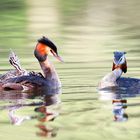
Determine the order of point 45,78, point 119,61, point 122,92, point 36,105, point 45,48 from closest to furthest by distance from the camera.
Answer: point 36,105, point 122,92, point 119,61, point 45,78, point 45,48

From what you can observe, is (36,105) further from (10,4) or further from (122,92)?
(10,4)

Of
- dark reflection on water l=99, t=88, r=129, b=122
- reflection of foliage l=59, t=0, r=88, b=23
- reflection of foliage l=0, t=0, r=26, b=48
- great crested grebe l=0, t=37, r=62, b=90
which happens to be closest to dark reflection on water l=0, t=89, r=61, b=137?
great crested grebe l=0, t=37, r=62, b=90

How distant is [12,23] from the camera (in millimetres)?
29922

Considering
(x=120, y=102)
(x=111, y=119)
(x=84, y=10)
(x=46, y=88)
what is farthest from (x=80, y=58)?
(x=84, y=10)

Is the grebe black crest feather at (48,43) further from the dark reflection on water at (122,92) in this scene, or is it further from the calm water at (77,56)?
the dark reflection on water at (122,92)

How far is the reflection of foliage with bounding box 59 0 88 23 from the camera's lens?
32.2 meters

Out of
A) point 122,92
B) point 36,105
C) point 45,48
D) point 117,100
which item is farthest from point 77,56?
point 36,105

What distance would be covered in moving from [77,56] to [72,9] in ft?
51.3

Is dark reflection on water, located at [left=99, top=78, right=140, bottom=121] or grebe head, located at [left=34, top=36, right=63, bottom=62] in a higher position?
grebe head, located at [left=34, top=36, right=63, bottom=62]

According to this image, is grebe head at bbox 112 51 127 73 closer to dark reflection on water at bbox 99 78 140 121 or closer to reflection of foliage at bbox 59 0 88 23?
dark reflection on water at bbox 99 78 140 121

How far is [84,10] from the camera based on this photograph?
34562mm

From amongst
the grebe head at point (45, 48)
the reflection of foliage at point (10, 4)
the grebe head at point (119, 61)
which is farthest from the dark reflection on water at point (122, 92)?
the reflection of foliage at point (10, 4)

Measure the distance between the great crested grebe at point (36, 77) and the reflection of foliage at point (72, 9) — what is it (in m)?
15.0

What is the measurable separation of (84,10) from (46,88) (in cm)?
1952
